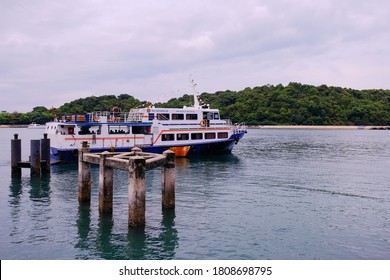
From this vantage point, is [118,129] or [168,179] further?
[118,129]

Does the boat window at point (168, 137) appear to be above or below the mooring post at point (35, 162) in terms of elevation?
above

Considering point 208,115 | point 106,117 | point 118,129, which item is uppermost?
point 208,115

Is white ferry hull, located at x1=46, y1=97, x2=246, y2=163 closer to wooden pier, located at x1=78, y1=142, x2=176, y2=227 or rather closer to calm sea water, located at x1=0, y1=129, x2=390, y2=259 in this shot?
calm sea water, located at x1=0, y1=129, x2=390, y2=259

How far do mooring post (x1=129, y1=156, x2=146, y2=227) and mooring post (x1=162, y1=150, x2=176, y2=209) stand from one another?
2996mm

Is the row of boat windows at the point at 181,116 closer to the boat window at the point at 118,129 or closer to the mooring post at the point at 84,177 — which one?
the boat window at the point at 118,129

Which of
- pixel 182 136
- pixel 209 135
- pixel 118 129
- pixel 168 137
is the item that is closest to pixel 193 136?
pixel 182 136

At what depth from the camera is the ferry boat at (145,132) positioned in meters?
44.7

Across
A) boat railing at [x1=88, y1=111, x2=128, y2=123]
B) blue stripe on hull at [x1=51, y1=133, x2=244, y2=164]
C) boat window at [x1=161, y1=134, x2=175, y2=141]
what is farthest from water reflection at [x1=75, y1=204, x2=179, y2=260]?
boat window at [x1=161, y1=134, x2=175, y2=141]

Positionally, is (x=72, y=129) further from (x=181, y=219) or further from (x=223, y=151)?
(x=181, y=219)

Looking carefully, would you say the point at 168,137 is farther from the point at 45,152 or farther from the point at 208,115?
the point at 45,152

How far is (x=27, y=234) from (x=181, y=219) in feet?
25.2

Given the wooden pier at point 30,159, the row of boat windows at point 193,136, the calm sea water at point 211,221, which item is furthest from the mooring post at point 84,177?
the row of boat windows at point 193,136

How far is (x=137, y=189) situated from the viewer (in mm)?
18062

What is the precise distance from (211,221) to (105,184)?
19.4 feet
